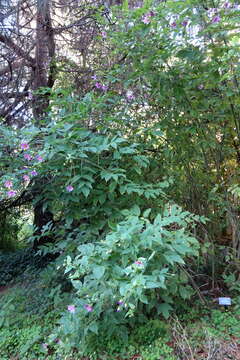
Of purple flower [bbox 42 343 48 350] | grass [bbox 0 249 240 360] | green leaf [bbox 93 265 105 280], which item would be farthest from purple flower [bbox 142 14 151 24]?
purple flower [bbox 42 343 48 350]

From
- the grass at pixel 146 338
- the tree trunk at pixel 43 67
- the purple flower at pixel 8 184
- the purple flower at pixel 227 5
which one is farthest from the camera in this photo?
the tree trunk at pixel 43 67

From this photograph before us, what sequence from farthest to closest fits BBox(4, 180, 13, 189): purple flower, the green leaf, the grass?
BBox(4, 180, 13, 189): purple flower, the grass, the green leaf

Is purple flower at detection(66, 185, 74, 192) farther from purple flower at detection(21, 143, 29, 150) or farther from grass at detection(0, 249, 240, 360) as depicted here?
grass at detection(0, 249, 240, 360)

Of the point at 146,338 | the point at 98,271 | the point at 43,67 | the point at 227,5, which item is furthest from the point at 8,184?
the point at 43,67

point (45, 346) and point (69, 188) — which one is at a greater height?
point (69, 188)

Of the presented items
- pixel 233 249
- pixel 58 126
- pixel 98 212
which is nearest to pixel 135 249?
pixel 98 212

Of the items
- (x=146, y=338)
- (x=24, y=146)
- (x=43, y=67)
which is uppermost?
(x=43, y=67)

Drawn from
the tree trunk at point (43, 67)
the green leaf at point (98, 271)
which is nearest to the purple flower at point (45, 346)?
the green leaf at point (98, 271)

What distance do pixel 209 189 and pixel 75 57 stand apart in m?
2.52

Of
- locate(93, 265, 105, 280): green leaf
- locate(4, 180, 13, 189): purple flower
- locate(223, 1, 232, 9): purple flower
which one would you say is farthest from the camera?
locate(223, 1, 232, 9): purple flower

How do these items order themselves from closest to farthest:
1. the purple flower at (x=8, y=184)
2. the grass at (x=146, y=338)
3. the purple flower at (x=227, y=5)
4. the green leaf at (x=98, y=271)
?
1. the green leaf at (x=98, y=271)
2. the grass at (x=146, y=338)
3. the purple flower at (x=8, y=184)
4. the purple flower at (x=227, y=5)

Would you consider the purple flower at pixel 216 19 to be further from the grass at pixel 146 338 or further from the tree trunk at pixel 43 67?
the tree trunk at pixel 43 67

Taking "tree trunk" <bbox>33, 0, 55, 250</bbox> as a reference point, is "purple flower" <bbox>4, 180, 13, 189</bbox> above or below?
below

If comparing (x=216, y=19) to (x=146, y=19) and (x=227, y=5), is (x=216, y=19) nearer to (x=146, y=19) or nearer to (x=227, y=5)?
(x=227, y=5)
